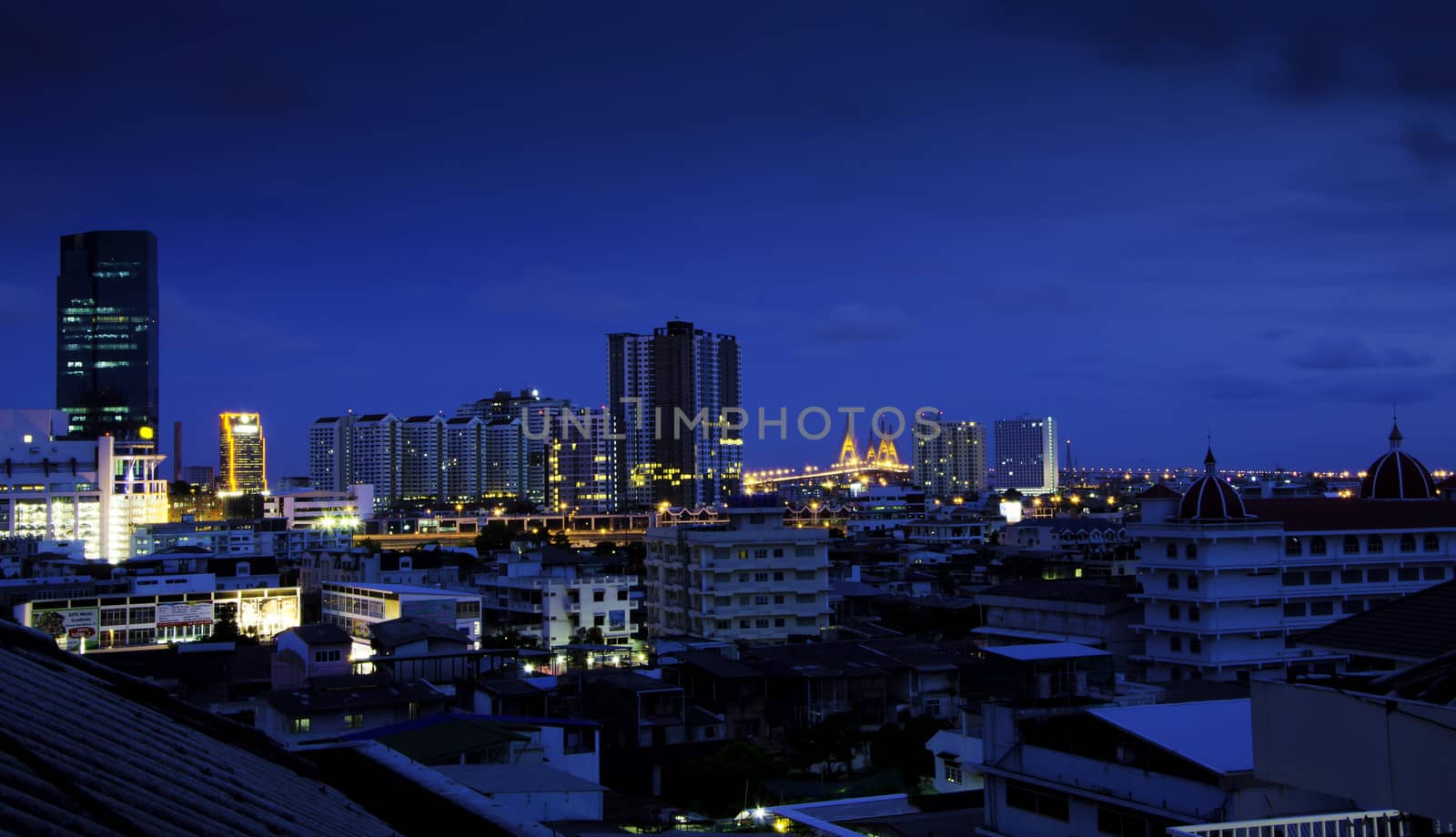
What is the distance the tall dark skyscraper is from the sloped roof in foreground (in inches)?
3660

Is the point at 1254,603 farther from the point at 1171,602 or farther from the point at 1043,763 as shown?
the point at 1043,763

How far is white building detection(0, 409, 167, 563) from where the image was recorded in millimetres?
48344

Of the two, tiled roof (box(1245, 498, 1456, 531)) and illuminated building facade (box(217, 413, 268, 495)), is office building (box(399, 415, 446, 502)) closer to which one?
illuminated building facade (box(217, 413, 268, 495))

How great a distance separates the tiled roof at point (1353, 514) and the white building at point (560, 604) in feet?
38.9

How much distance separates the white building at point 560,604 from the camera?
24.0 m

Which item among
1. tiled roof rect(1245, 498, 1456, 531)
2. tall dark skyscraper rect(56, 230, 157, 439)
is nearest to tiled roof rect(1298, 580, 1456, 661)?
tiled roof rect(1245, 498, 1456, 531)

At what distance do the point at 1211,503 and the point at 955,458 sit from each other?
303ft

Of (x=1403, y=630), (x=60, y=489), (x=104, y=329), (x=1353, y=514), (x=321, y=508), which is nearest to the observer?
(x=1403, y=630)

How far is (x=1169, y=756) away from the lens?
636cm

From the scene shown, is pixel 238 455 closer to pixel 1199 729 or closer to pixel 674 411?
pixel 674 411

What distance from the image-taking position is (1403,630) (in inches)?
239

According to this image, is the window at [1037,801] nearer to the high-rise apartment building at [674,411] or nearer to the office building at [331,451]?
the high-rise apartment building at [674,411]

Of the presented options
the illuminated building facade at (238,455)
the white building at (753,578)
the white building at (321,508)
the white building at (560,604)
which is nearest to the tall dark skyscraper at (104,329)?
the illuminated building facade at (238,455)

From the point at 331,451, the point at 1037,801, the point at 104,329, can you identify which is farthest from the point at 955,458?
the point at 1037,801
